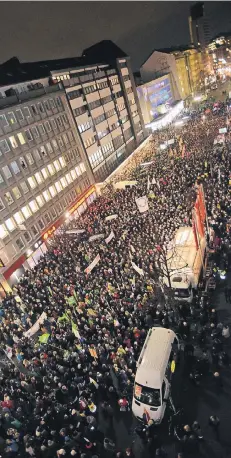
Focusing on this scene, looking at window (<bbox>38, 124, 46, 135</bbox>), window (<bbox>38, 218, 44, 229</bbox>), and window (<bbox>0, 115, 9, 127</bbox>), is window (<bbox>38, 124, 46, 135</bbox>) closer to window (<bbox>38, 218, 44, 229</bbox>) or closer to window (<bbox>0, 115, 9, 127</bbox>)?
window (<bbox>0, 115, 9, 127</bbox>)

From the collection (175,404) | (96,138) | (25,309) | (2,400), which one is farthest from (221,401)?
(96,138)

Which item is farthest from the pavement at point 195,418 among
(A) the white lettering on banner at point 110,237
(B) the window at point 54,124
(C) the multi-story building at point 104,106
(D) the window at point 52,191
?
(C) the multi-story building at point 104,106

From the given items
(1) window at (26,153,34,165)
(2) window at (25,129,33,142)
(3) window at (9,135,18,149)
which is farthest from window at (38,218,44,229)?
(2) window at (25,129,33,142)

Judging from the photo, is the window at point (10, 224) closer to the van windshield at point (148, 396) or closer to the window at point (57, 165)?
the window at point (57, 165)

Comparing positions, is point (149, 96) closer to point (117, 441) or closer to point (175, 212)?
point (175, 212)

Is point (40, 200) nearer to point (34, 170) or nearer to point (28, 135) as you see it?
point (34, 170)

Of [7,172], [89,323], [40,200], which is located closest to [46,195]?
[40,200]

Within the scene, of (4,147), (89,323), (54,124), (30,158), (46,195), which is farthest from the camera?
(54,124)
